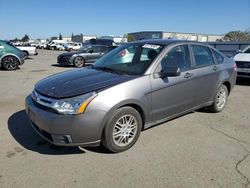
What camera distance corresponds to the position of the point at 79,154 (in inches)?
146

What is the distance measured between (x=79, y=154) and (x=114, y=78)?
4.08ft

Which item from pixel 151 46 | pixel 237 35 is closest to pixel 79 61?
pixel 151 46

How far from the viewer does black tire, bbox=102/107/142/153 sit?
3.58 meters

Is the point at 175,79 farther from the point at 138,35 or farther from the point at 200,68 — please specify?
the point at 138,35

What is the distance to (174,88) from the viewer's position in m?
4.36

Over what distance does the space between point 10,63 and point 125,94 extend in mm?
12258

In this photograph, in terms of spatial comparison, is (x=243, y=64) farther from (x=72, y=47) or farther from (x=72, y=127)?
(x=72, y=47)

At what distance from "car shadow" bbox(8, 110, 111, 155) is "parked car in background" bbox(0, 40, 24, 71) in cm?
989

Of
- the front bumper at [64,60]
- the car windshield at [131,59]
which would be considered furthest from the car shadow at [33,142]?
the front bumper at [64,60]

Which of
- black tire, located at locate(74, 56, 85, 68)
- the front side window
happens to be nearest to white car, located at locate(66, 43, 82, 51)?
black tire, located at locate(74, 56, 85, 68)

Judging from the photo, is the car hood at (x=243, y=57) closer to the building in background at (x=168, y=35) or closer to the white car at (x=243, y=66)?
the white car at (x=243, y=66)

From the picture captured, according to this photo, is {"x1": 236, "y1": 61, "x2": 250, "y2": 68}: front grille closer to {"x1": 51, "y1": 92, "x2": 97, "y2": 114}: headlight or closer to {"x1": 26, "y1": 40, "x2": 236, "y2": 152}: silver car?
{"x1": 26, "y1": 40, "x2": 236, "y2": 152}: silver car

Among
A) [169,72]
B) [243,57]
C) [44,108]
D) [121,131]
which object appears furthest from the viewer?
[243,57]

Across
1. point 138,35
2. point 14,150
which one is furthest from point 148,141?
point 138,35
